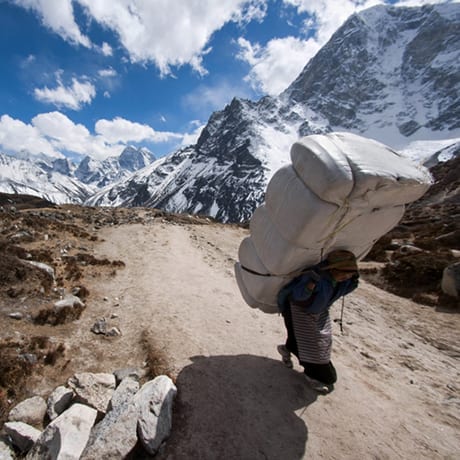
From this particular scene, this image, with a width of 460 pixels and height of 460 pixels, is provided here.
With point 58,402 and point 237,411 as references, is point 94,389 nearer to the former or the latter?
point 58,402

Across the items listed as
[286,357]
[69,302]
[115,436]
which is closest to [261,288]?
[286,357]

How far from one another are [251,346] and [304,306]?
231cm

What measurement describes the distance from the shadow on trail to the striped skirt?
0.66 m

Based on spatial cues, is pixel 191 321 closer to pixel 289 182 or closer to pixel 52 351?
pixel 52 351

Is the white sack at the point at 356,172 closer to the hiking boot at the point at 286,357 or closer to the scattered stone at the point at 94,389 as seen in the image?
the hiking boot at the point at 286,357

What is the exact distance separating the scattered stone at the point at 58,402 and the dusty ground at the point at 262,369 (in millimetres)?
594

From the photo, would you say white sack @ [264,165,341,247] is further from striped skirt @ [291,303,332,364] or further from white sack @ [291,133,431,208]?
striped skirt @ [291,303,332,364]

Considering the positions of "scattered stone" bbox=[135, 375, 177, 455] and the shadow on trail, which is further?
the shadow on trail

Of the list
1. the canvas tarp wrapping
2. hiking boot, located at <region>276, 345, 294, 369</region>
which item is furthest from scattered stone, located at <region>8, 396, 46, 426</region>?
hiking boot, located at <region>276, 345, 294, 369</region>

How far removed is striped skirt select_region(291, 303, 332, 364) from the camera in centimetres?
483

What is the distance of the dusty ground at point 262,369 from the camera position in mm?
3969

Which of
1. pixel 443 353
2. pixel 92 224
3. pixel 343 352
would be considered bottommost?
pixel 92 224

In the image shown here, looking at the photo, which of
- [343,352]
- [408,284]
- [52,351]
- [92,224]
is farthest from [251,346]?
[92,224]

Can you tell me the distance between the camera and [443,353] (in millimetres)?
7141
